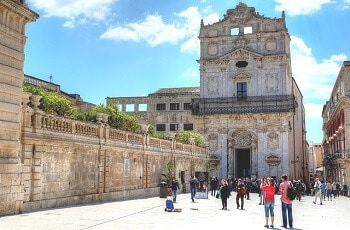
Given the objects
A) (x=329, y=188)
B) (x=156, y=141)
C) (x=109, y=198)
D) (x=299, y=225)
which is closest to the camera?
(x=299, y=225)

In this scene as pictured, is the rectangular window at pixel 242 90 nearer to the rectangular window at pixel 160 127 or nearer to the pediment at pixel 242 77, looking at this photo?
the pediment at pixel 242 77

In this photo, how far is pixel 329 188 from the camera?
31344 mm

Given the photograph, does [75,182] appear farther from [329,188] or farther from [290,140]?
[290,140]

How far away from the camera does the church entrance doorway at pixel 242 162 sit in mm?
48625

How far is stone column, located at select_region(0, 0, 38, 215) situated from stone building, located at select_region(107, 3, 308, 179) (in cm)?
3575

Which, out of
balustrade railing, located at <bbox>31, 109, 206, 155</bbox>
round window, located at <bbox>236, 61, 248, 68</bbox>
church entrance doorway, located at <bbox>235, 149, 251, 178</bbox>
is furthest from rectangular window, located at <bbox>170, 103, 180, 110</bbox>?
balustrade railing, located at <bbox>31, 109, 206, 155</bbox>

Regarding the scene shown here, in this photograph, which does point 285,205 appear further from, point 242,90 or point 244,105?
point 242,90

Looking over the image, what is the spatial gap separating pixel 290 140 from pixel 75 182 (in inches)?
1364

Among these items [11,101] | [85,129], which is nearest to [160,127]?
[85,129]

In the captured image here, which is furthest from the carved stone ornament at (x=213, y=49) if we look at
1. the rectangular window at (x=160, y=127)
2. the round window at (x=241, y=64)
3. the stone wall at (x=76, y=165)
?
the stone wall at (x=76, y=165)

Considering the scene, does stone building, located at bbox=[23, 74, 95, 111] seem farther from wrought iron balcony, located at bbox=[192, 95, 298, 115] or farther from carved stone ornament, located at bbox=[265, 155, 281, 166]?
carved stone ornament, located at bbox=[265, 155, 281, 166]

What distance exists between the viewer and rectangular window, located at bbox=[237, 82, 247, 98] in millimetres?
48812

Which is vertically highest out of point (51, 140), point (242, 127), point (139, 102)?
point (139, 102)

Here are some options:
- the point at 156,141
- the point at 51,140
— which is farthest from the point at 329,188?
the point at 51,140
